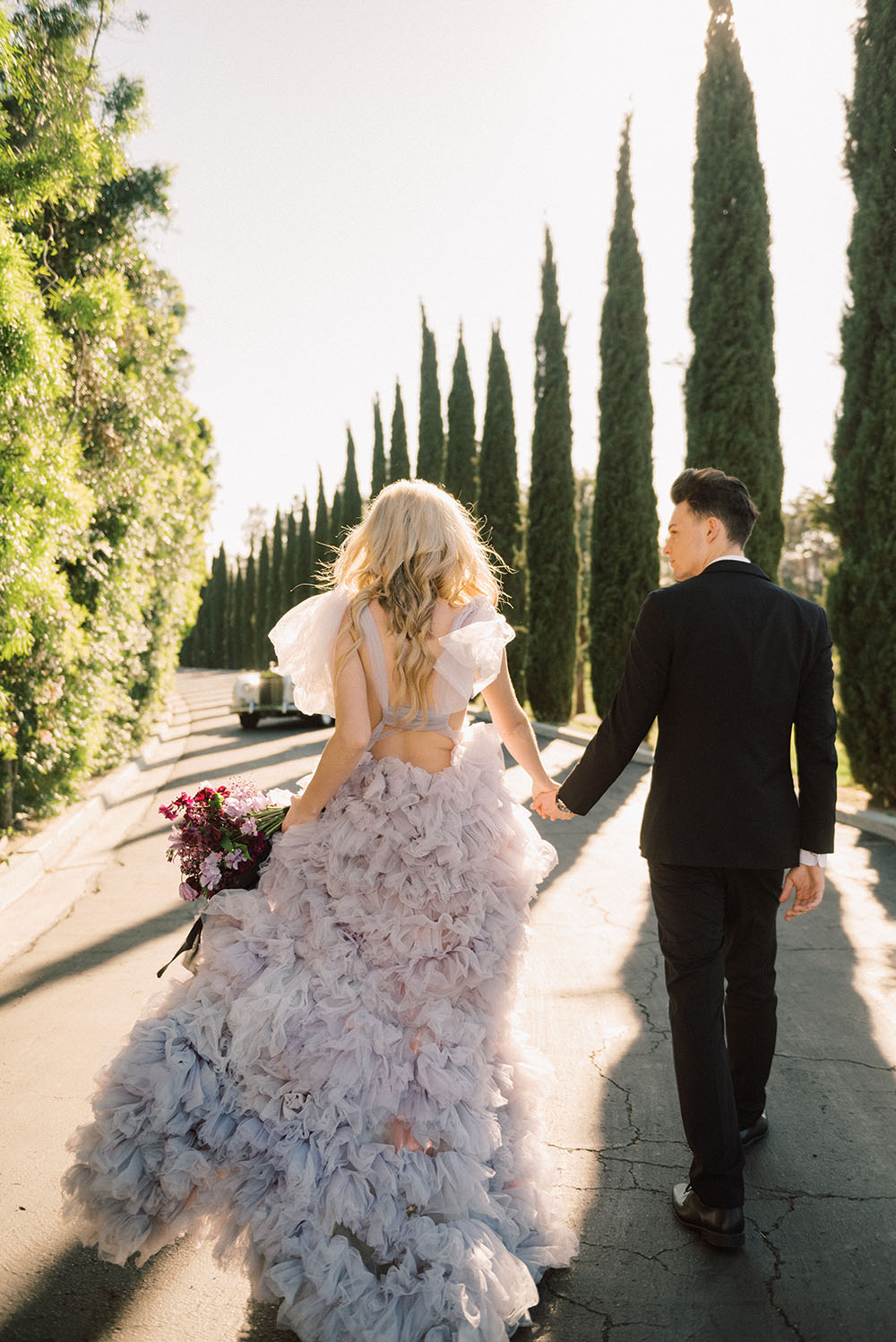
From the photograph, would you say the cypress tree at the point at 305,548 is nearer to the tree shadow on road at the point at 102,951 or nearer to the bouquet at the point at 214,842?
the tree shadow on road at the point at 102,951

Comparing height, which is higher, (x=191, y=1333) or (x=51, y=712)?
(x=51, y=712)

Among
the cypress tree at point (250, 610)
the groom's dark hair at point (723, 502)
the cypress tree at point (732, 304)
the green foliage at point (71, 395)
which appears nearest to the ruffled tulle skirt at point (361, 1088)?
the groom's dark hair at point (723, 502)

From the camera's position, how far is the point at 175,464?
13750 millimetres

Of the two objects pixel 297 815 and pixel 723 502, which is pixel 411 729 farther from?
pixel 723 502

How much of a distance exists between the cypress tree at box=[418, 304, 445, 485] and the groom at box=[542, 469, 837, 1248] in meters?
29.7

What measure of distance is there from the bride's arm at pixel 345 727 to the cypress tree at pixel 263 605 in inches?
2225

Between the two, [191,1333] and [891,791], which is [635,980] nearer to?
[191,1333]

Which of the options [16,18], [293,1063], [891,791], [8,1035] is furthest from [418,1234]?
[16,18]

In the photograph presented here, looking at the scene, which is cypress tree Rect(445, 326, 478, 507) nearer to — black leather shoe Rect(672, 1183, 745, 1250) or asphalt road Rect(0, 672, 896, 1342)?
asphalt road Rect(0, 672, 896, 1342)

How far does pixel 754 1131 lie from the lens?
3.18 m

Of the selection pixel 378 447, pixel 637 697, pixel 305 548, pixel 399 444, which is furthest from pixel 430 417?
pixel 637 697

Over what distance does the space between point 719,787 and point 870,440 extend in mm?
7912

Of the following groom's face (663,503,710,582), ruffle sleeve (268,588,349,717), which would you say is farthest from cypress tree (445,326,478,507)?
ruffle sleeve (268,588,349,717)

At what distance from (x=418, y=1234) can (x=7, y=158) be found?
7565mm
